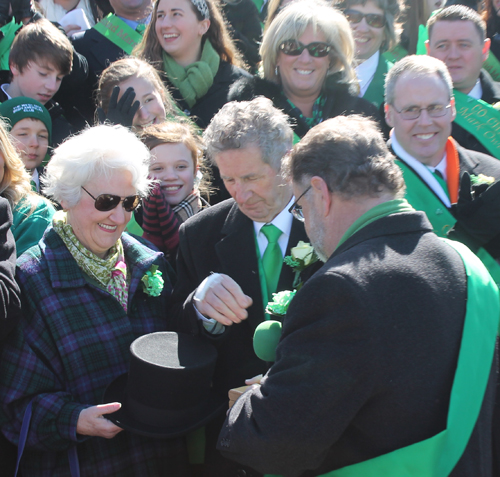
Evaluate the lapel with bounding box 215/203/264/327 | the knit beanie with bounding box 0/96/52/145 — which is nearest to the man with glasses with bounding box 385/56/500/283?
the lapel with bounding box 215/203/264/327

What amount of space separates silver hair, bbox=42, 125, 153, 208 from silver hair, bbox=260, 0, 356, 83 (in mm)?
1604

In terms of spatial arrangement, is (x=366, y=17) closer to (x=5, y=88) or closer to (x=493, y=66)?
(x=493, y=66)

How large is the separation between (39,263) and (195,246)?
75cm

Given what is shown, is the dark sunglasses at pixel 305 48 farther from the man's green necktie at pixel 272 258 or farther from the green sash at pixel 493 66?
the green sash at pixel 493 66

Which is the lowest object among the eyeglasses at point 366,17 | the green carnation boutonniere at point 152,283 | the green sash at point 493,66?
the green carnation boutonniere at point 152,283

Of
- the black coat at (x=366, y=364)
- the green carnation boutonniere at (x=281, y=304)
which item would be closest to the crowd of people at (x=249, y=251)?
the black coat at (x=366, y=364)

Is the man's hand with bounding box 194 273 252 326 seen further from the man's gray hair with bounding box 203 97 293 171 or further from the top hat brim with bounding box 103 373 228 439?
the man's gray hair with bounding box 203 97 293 171

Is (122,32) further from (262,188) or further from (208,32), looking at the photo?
(262,188)

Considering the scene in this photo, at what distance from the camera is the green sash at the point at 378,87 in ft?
14.8

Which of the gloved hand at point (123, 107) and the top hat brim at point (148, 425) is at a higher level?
the gloved hand at point (123, 107)

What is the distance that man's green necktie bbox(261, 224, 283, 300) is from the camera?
2769mm

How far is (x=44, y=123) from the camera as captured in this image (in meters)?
3.88

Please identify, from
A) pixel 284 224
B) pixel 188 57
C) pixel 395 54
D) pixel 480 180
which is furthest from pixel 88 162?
pixel 395 54

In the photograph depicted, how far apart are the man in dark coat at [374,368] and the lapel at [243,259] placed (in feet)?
2.80
